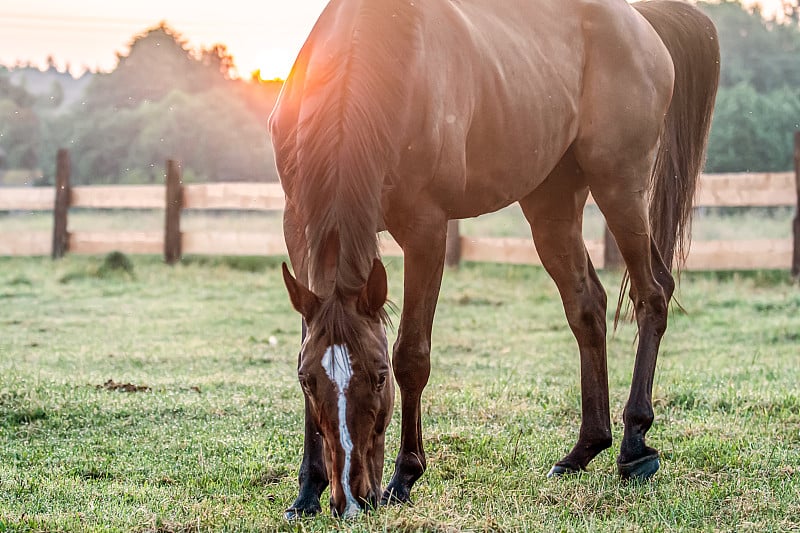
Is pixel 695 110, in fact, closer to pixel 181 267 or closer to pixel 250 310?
pixel 250 310

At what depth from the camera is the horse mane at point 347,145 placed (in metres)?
2.57

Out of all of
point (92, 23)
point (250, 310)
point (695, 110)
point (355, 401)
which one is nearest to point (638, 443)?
point (355, 401)

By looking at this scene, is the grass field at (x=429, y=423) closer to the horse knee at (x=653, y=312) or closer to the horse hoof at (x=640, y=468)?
the horse hoof at (x=640, y=468)

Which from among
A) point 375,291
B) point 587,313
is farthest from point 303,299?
point 587,313

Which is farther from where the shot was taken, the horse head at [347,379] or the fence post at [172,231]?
the fence post at [172,231]

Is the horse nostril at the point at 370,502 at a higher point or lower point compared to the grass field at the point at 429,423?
higher

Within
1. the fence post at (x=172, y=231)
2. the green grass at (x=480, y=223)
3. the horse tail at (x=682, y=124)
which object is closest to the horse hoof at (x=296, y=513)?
the horse tail at (x=682, y=124)

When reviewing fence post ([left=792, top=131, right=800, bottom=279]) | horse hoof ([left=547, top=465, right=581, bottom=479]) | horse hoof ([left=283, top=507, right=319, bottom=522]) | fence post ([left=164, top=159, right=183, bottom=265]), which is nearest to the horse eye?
horse hoof ([left=283, top=507, right=319, bottom=522])

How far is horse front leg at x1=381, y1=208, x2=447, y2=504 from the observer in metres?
2.98

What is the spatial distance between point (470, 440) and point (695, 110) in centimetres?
196

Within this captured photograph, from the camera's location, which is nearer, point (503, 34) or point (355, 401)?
point (355, 401)

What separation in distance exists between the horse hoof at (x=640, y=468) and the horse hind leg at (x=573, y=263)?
0.45 metres

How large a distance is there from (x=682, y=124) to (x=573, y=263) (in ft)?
3.07

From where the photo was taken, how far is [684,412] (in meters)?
4.52
